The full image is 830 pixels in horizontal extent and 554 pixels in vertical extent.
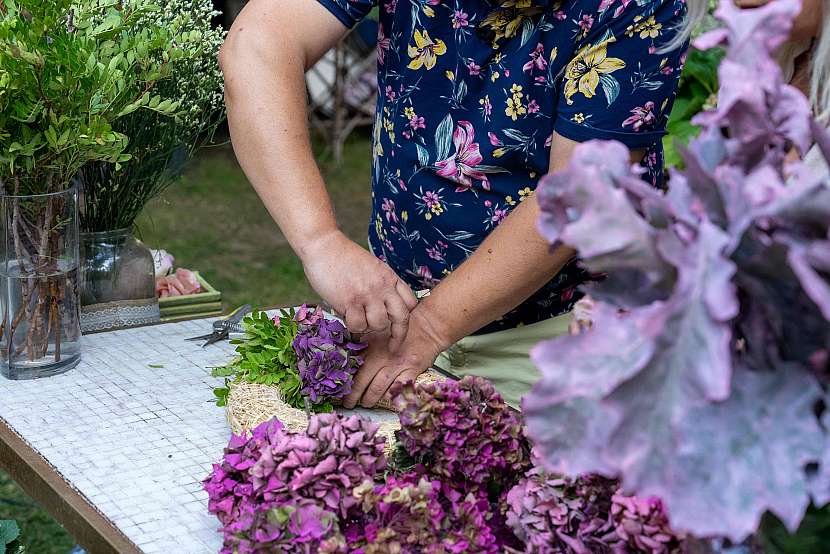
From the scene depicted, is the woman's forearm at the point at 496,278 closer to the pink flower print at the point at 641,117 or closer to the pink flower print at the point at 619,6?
the pink flower print at the point at 641,117

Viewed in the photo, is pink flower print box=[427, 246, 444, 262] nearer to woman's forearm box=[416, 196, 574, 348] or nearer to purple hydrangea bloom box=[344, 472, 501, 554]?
woman's forearm box=[416, 196, 574, 348]

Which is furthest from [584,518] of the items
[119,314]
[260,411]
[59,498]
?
[119,314]

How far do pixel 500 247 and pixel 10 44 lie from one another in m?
0.69

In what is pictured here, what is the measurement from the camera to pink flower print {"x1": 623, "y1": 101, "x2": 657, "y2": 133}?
1.36m

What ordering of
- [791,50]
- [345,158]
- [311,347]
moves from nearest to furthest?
[311,347] < [791,50] < [345,158]

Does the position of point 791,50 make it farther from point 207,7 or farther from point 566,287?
point 207,7

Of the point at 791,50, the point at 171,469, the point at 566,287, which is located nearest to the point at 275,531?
the point at 171,469

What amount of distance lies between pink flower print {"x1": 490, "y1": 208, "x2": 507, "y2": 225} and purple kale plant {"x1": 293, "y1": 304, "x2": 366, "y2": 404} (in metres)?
0.34

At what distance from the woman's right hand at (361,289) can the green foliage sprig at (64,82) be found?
32 centimetres

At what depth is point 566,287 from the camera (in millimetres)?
1706

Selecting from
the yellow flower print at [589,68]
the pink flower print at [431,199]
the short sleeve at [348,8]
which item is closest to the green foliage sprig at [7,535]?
the pink flower print at [431,199]

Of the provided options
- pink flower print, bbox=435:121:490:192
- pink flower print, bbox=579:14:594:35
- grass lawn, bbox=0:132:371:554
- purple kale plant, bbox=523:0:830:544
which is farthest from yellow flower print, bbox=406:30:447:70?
grass lawn, bbox=0:132:371:554

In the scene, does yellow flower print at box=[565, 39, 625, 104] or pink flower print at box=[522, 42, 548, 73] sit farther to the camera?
pink flower print at box=[522, 42, 548, 73]

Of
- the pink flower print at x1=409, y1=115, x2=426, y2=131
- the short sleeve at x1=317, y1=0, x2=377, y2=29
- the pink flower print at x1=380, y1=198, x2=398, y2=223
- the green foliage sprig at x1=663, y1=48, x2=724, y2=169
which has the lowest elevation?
the green foliage sprig at x1=663, y1=48, x2=724, y2=169
